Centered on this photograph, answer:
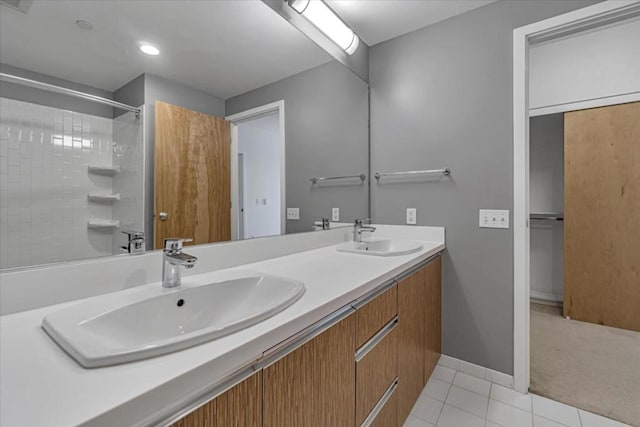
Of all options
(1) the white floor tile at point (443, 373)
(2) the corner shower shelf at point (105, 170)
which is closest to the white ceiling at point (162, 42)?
(2) the corner shower shelf at point (105, 170)

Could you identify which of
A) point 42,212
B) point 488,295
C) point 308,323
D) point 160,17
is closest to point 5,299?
point 42,212

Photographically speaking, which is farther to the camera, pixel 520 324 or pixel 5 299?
pixel 520 324

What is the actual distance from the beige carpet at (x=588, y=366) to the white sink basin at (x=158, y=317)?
180 cm

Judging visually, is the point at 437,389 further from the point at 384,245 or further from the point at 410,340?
the point at 384,245

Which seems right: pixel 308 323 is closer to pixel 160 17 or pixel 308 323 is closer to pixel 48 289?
pixel 48 289

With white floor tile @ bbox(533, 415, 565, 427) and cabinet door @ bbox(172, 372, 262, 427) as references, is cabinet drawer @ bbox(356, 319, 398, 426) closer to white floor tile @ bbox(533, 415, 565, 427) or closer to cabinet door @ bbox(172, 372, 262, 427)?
cabinet door @ bbox(172, 372, 262, 427)

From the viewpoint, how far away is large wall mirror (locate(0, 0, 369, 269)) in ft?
2.37

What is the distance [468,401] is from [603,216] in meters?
2.13

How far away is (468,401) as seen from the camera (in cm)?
160

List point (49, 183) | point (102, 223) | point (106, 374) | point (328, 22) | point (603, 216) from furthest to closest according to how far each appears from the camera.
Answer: point (603, 216) < point (328, 22) < point (102, 223) < point (49, 183) < point (106, 374)

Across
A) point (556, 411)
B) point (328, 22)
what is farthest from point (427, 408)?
point (328, 22)

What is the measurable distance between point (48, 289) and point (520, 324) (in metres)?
2.13

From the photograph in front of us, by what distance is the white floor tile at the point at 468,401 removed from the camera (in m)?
1.53

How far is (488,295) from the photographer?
5.92 feet
